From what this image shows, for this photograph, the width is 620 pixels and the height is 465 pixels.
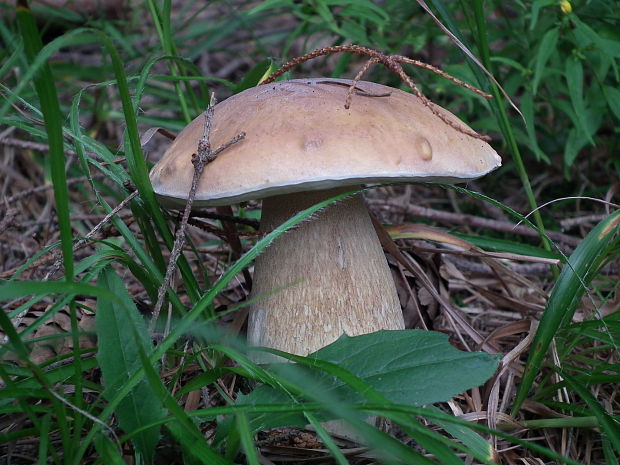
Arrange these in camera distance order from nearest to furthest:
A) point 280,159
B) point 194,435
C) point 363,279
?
1. point 194,435
2. point 280,159
3. point 363,279

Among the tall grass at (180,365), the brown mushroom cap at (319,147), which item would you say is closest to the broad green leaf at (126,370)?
the tall grass at (180,365)

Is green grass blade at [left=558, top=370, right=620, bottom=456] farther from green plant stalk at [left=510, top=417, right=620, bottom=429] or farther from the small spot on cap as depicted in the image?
the small spot on cap

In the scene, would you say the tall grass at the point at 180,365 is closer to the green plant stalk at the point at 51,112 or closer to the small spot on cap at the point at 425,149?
the green plant stalk at the point at 51,112

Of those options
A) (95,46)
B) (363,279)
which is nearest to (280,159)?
(363,279)

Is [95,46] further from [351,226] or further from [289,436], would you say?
[289,436]

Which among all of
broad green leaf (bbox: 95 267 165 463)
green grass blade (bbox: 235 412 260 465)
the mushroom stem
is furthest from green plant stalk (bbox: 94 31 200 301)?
green grass blade (bbox: 235 412 260 465)

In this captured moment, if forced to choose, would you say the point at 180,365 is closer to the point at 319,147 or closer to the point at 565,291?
the point at 319,147
